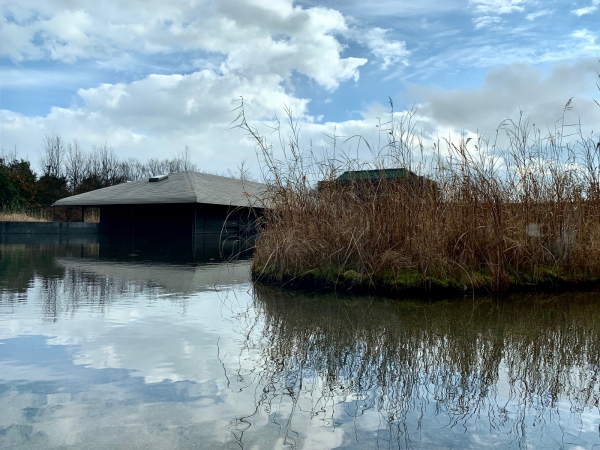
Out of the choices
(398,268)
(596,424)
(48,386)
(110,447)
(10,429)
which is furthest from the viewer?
(398,268)

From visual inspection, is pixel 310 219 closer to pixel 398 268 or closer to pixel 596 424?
pixel 398 268

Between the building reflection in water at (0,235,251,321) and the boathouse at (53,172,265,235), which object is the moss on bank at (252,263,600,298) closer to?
the building reflection in water at (0,235,251,321)

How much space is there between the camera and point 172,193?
20844mm

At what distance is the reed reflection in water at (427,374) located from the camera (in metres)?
2.05

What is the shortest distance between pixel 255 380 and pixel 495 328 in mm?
1998

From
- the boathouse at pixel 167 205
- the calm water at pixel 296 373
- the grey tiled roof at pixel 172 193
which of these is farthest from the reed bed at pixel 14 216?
the calm water at pixel 296 373

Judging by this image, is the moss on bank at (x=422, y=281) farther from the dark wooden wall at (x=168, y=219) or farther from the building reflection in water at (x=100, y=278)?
the dark wooden wall at (x=168, y=219)

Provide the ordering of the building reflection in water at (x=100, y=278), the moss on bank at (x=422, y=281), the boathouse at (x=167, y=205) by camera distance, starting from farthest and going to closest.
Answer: the boathouse at (x=167, y=205) < the moss on bank at (x=422, y=281) < the building reflection in water at (x=100, y=278)

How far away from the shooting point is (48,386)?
2.46 m

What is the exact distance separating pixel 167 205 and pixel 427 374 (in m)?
20.2

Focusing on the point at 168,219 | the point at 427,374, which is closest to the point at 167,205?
the point at 168,219

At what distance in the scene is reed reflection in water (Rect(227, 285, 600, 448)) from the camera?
2055 millimetres

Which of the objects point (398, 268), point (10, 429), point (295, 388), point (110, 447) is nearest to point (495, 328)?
point (398, 268)

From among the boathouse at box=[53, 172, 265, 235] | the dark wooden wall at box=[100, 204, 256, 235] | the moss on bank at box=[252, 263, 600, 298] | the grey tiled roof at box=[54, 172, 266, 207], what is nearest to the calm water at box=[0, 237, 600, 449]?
the moss on bank at box=[252, 263, 600, 298]
